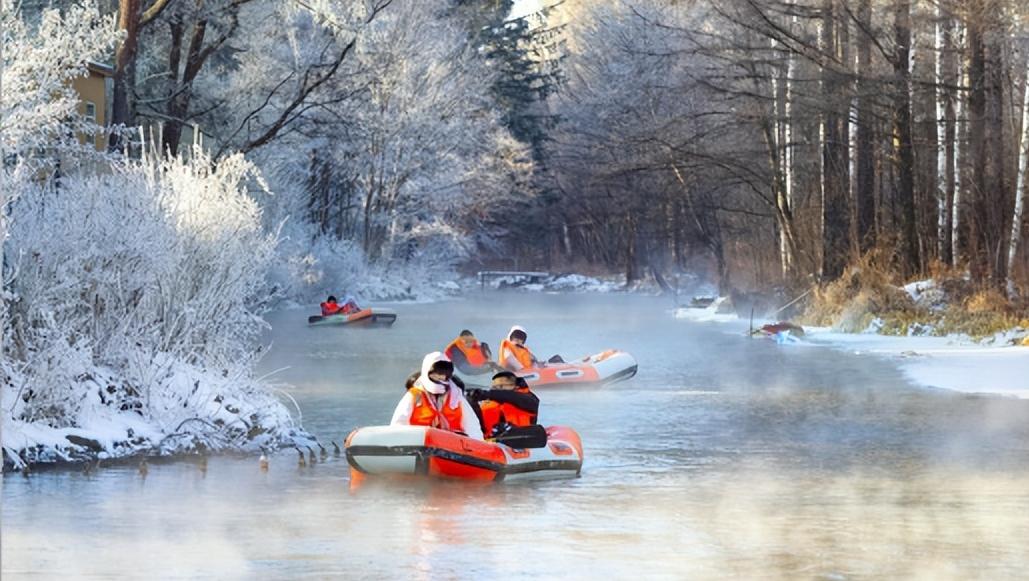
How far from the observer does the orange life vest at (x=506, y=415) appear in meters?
15.9

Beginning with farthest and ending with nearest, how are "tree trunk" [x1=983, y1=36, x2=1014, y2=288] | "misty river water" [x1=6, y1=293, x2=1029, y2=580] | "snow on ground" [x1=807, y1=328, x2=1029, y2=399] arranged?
1. "tree trunk" [x1=983, y1=36, x2=1014, y2=288]
2. "snow on ground" [x1=807, y1=328, x2=1029, y2=399]
3. "misty river water" [x1=6, y1=293, x2=1029, y2=580]

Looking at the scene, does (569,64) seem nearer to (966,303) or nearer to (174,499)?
(966,303)

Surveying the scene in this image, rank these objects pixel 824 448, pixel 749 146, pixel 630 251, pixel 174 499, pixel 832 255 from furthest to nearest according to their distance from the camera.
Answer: pixel 630 251
pixel 749 146
pixel 832 255
pixel 824 448
pixel 174 499

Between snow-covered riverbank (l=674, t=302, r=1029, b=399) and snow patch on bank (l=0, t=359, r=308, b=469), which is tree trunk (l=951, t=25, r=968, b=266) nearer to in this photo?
snow-covered riverbank (l=674, t=302, r=1029, b=399)

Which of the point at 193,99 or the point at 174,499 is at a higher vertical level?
the point at 193,99

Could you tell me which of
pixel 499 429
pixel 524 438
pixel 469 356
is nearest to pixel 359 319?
pixel 469 356

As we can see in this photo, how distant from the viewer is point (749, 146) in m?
48.2

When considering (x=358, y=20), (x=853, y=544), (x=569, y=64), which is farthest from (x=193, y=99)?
(x=569, y=64)

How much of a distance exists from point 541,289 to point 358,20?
119ft

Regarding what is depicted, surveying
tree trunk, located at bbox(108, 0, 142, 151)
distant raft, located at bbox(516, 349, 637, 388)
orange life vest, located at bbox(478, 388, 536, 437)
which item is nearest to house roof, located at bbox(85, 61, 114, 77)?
tree trunk, located at bbox(108, 0, 142, 151)

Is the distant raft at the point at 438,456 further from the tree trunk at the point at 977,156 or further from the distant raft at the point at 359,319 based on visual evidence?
the distant raft at the point at 359,319

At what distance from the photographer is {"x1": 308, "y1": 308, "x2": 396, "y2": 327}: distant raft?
37281 mm

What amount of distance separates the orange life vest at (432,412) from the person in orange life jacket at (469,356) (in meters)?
8.92

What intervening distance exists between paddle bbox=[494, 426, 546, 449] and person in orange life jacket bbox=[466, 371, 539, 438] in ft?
2.03
